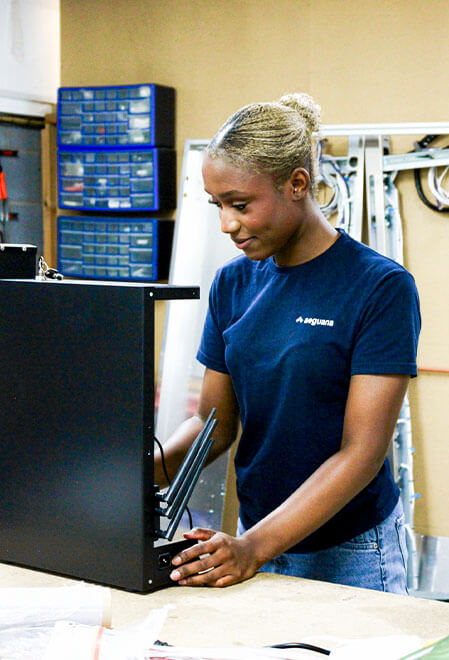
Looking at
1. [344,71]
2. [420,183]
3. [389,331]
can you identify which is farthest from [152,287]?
[344,71]

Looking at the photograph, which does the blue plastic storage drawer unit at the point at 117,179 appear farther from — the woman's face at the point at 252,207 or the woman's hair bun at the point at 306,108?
the woman's face at the point at 252,207

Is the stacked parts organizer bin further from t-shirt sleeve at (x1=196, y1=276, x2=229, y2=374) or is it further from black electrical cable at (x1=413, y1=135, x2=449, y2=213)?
t-shirt sleeve at (x1=196, y1=276, x2=229, y2=374)

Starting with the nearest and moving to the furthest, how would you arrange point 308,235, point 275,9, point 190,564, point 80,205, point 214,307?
point 190,564 < point 308,235 < point 214,307 < point 275,9 < point 80,205

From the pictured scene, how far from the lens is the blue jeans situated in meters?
1.50

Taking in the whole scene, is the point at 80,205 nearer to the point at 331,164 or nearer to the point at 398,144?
the point at 331,164

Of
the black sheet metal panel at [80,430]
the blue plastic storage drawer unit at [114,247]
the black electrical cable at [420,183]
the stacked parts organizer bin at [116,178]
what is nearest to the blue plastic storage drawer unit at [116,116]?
the stacked parts organizer bin at [116,178]

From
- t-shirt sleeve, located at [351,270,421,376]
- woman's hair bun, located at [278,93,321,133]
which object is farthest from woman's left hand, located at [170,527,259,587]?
woman's hair bun, located at [278,93,321,133]

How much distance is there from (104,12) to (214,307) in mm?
2472

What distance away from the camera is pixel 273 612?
1.22 m

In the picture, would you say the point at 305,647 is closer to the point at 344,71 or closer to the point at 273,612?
the point at 273,612

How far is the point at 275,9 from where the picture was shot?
3.33 meters

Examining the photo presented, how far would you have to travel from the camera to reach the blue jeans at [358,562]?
1500mm

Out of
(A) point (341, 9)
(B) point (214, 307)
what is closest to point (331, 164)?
(A) point (341, 9)

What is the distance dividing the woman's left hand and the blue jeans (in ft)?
0.71
